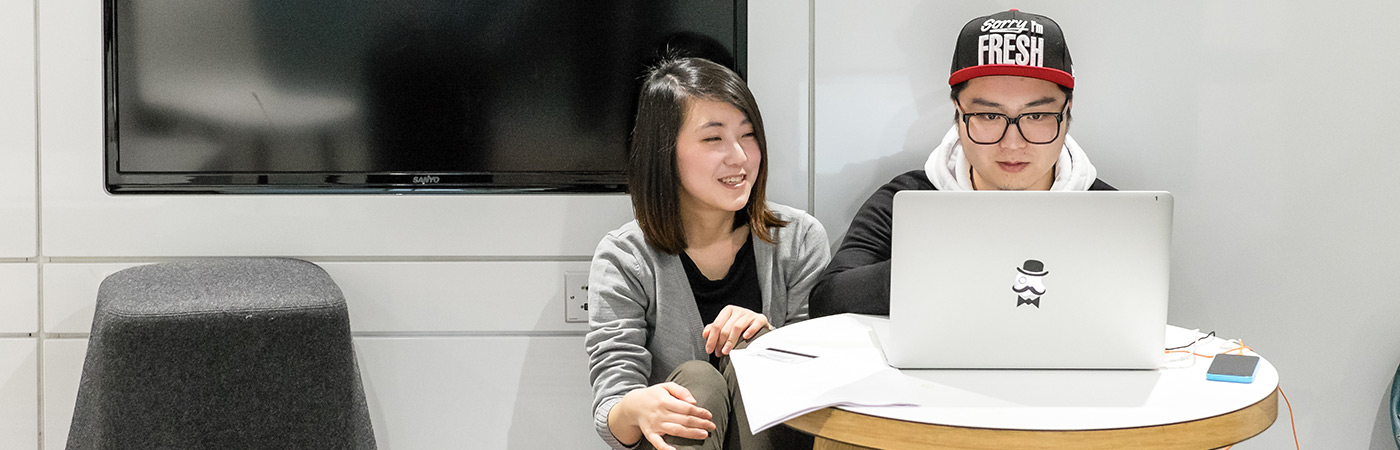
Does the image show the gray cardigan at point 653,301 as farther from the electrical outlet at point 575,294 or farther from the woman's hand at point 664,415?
the electrical outlet at point 575,294

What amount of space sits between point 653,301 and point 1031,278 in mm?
694

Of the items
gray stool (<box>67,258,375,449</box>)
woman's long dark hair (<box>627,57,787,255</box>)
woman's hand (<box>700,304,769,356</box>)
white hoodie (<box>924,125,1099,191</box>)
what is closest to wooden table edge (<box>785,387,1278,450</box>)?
woman's hand (<box>700,304,769,356</box>)

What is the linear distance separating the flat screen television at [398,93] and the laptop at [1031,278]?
0.93 meters

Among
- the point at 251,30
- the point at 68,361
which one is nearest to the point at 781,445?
the point at 251,30

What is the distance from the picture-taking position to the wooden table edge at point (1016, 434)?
92cm

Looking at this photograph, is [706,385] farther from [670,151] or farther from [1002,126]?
[1002,126]

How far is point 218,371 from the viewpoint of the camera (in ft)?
5.03

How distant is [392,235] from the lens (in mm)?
1913

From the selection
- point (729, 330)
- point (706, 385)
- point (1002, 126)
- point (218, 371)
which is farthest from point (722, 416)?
point (218, 371)

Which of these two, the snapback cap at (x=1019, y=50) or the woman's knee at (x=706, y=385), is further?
the snapback cap at (x=1019, y=50)

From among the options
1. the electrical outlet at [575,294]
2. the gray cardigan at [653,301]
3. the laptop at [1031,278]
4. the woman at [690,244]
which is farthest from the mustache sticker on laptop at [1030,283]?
the electrical outlet at [575,294]

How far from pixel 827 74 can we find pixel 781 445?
2.96 feet


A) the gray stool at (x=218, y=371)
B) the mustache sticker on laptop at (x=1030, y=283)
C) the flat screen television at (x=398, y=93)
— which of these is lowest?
the gray stool at (x=218, y=371)

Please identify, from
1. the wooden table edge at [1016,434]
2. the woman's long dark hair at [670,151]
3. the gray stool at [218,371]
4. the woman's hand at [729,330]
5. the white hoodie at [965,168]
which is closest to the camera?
the wooden table edge at [1016,434]
